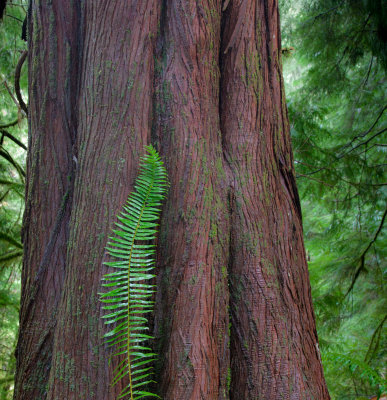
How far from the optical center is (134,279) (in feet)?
4.47

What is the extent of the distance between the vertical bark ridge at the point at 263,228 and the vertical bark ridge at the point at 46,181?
A: 792mm

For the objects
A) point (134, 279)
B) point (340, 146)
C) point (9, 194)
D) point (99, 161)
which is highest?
point (340, 146)

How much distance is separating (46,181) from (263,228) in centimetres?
107

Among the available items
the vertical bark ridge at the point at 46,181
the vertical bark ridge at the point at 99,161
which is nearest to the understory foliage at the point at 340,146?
the vertical bark ridge at the point at 99,161

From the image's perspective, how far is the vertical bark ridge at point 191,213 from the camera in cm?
141

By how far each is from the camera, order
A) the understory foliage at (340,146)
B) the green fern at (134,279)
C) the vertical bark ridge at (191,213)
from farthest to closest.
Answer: the understory foliage at (340,146), the vertical bark ridge at (191,213), the green fern at (134,279)

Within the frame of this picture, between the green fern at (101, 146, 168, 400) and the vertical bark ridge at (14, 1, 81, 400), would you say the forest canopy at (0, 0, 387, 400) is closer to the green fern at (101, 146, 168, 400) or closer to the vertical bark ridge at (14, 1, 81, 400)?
the vertical bark ridge at (14, 1, 81, 400)

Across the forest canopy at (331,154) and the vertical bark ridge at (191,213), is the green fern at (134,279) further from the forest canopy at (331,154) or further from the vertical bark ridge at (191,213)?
the forest canopy at (331,154)

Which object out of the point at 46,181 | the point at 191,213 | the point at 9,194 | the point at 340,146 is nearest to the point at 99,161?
the point at 46,181

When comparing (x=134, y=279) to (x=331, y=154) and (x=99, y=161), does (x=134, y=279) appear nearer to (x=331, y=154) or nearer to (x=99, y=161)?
(x=99, y=161)

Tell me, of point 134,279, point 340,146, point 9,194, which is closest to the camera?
point 134,279

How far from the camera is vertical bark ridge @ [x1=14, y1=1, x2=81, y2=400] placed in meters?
1.58

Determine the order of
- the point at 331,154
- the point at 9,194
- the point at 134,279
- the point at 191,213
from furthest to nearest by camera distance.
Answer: the point at 9,194, the point at 331,154, the point at 191,213, the point at 134,279

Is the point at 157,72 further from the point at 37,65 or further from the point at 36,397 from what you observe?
the point at 36,397
